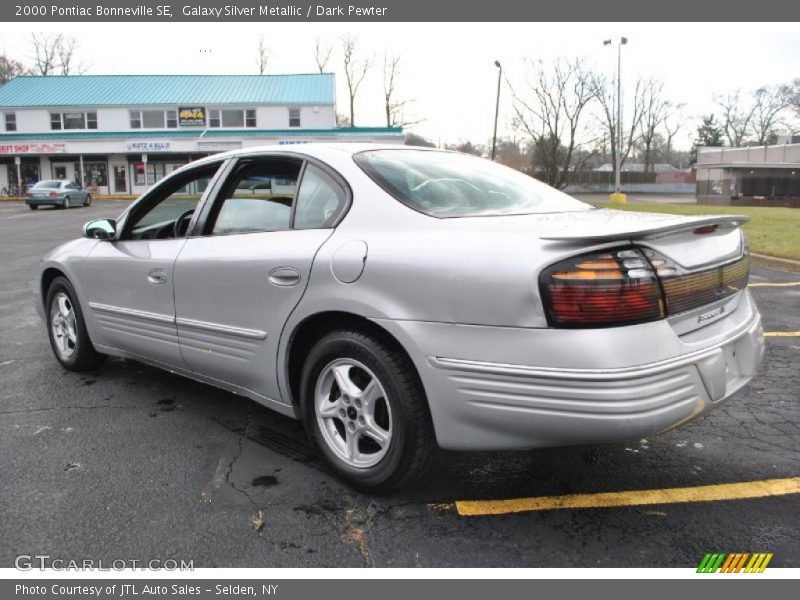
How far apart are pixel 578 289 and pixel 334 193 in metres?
1.32

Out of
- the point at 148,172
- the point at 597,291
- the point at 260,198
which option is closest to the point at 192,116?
the point at 148,172

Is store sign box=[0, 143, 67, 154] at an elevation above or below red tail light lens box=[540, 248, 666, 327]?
above

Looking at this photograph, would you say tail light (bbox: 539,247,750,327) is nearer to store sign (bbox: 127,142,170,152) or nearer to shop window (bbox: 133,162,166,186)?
store sign (bbox: 127,142,170,152)

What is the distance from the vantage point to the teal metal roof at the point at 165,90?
40562 mm

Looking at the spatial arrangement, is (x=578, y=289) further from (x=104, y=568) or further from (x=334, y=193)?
(x=104, y=568)

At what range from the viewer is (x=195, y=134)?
132 feet

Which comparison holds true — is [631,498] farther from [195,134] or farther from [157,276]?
[195,134]

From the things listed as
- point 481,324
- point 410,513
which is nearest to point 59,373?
point 410,513

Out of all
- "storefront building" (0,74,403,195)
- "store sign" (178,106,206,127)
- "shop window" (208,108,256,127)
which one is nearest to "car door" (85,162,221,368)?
"storefront building" (0,74,403,195)

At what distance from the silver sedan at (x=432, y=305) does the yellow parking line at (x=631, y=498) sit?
1.15 ft

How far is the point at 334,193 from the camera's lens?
3.03m

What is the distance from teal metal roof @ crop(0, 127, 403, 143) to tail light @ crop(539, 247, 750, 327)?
38029 mm

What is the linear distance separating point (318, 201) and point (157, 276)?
1253 mm

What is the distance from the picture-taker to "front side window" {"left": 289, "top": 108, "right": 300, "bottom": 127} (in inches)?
1586
